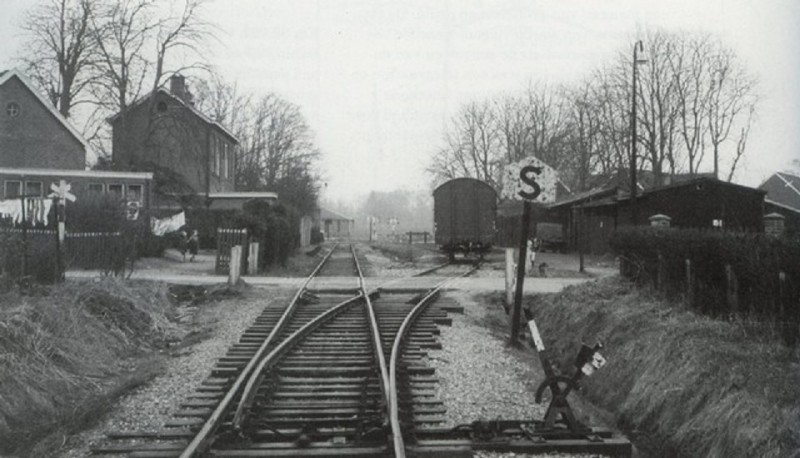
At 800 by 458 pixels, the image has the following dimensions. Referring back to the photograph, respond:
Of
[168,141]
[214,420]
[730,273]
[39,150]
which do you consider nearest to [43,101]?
[39,150]

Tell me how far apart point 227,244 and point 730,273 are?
14.4 metres

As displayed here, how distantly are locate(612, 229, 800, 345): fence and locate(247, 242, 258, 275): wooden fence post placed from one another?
39.1ft

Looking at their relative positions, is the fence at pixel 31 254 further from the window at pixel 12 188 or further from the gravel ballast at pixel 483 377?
the window at pixel 12 188

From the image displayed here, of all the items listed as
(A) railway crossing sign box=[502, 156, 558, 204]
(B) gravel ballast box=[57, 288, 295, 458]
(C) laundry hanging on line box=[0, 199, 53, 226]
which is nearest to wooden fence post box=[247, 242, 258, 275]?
(C) laundry hanging on line box=[0, 199, 53, 226]

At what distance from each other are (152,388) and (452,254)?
852 inches

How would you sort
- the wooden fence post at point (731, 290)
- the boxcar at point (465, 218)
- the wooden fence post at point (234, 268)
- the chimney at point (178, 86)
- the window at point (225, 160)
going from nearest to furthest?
1. the wooden fence post at point (731, 290)
2. the wooden fence post at point (234, 268)
3. the boxcar at point (465, 218)
4. the chimney at point (178, 86)
5. the window at point (225, 160)

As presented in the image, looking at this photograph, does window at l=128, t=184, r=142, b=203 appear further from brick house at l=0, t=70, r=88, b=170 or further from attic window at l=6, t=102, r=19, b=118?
attic window at l=6, t=102, r=19, b=118

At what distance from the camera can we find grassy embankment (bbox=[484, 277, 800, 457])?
5.03 m


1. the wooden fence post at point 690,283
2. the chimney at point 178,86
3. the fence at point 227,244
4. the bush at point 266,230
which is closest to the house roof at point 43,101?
the chimney at point 178,86

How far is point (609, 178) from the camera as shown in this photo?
5569cm

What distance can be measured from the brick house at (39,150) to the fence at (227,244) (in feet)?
43.9

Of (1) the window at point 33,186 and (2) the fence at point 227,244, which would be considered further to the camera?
(1) the window at point 33,186

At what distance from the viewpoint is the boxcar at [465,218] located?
27.5 metres

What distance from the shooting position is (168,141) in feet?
133
